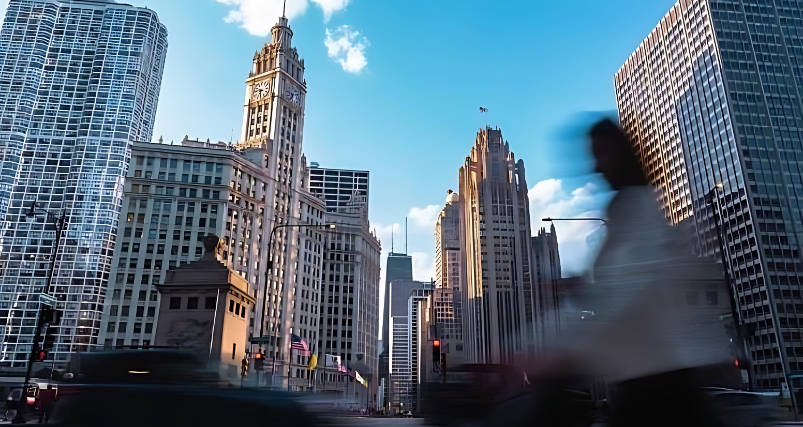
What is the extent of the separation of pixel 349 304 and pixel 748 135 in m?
74.9

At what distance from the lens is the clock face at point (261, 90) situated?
8762 centimetres

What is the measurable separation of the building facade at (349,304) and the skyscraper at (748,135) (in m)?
61.0

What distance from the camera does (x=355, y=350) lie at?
96.2 meters

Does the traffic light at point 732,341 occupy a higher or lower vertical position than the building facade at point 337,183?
lower

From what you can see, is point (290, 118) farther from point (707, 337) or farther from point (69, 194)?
point (707, 337)

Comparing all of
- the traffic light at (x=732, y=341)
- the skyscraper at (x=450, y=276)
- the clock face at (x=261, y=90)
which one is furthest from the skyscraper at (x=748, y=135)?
the traffic light at (x=732, y=341)

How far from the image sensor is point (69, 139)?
275 feet

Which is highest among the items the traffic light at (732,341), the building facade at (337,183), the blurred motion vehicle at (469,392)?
the building facade at (337,183)

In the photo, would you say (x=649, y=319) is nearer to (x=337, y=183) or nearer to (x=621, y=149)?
(x=621, y=149)

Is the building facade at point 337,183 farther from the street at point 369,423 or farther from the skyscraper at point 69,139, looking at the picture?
the street at point 369,423

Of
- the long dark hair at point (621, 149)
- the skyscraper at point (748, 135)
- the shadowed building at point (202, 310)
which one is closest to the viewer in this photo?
the long dark hair at point (621, 149)

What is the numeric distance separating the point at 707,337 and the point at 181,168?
8153 centimetres

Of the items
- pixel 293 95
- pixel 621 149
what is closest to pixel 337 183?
pixel 293 95

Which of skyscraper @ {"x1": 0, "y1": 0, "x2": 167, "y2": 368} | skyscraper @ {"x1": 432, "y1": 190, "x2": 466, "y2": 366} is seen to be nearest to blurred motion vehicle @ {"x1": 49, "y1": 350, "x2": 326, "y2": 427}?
skyscraper @ {"x1": 0, "y1": 0, "x2": 167, "y2": 368}
